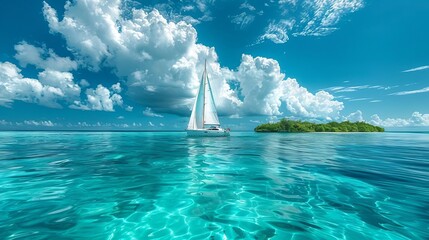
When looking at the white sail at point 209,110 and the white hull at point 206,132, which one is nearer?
the white hull at point 206,132

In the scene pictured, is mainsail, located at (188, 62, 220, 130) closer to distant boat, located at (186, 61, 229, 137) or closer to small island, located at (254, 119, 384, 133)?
distant boat, located at (186, 61, 229, 137)

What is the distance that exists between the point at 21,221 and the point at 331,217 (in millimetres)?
8565

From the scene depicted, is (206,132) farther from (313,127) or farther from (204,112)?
(313,127)

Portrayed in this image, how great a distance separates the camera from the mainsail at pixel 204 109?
161 feet

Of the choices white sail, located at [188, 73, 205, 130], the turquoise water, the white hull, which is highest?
white sail, located at [188, 73, 205, 130]

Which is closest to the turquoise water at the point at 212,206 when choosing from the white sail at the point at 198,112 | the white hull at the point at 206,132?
the white hull at the point at 206,132

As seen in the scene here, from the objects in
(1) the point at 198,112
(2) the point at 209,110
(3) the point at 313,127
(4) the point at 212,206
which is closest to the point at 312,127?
(3) the point at 313,127

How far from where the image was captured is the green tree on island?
358ft

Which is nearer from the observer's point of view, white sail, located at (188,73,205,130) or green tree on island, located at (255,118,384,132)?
white sail, located at (188,73,205,130)

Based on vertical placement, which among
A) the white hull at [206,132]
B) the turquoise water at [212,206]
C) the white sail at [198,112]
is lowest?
the turquoise water at [212,206]

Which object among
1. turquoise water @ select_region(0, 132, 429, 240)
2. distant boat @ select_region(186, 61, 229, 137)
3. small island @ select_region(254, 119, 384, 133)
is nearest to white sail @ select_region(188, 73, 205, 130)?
distant boat @ select_region(186, 61, 229, 137)

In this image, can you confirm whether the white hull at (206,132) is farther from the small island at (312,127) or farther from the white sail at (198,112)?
the small island at (312,127)

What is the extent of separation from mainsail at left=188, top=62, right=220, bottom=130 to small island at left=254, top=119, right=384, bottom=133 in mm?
72083

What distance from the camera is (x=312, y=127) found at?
11481cm
